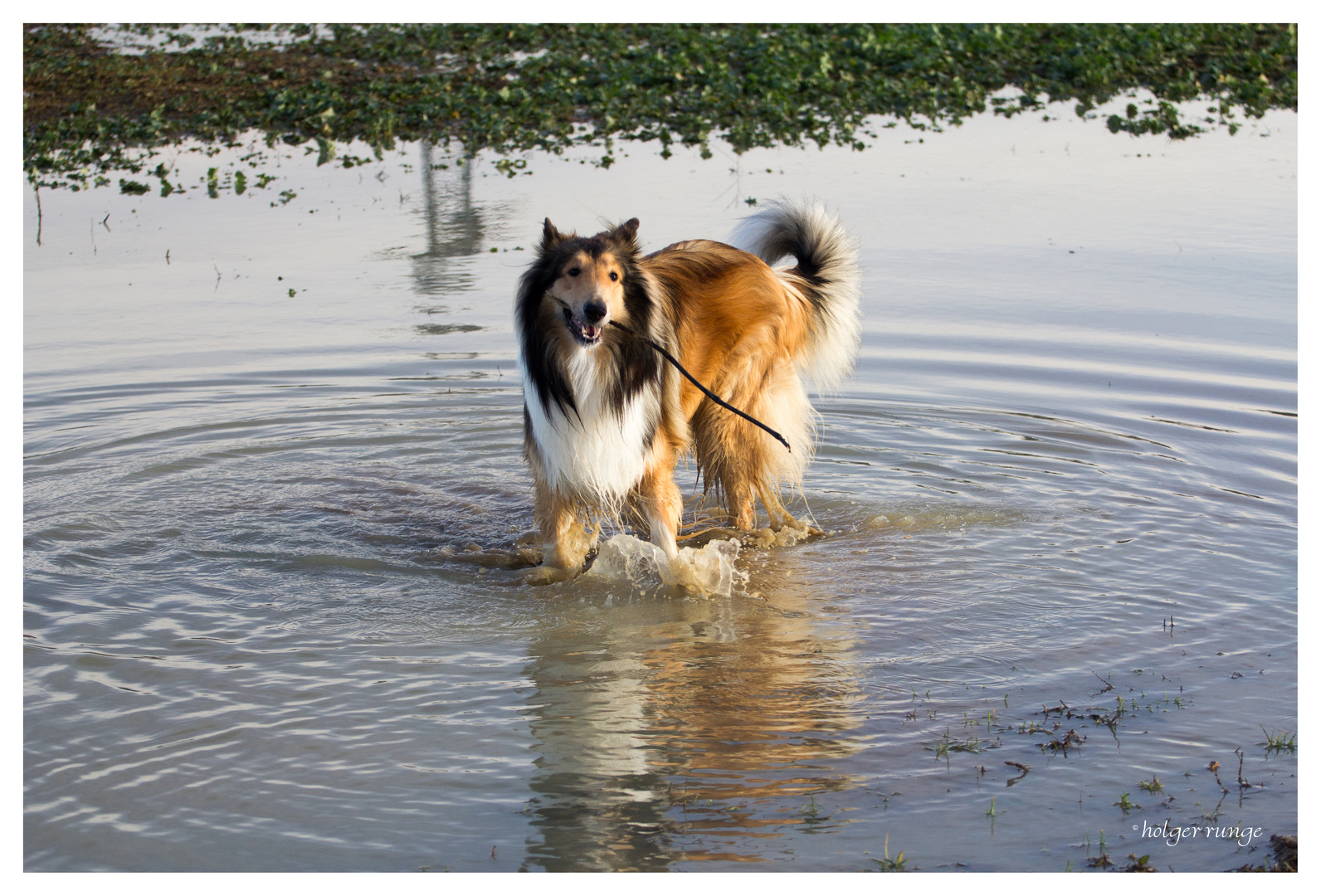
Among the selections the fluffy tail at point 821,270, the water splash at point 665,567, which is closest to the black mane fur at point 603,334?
the water splash at point 665,567

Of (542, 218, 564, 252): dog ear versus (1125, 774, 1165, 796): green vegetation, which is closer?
(1125, 774, 1165, 796): green vegetation

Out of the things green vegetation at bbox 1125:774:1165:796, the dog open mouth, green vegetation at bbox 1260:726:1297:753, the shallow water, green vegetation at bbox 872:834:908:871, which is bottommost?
green vegetation at bbox 872:834:908:871

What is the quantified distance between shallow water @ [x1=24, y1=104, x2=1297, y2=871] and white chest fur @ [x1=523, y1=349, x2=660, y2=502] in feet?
1.88

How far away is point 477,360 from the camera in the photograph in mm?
9125

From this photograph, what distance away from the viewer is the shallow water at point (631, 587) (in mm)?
3715

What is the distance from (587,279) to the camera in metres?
4.95

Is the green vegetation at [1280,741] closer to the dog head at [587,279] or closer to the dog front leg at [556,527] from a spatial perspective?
the dog head at [587,279]

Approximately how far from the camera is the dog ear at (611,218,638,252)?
5.16 m

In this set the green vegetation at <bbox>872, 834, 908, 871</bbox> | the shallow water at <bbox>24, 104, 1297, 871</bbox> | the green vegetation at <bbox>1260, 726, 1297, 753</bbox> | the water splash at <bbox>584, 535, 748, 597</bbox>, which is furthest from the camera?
the water splash at <bbox>584, 535, 748, 597</bbox>

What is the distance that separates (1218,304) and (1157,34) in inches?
423

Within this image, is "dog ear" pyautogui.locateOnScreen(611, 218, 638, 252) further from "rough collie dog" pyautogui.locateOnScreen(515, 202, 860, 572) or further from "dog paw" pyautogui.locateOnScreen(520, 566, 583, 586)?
"dog paw" pyautogui.locateOnScreen(520, 566, 583, 586)

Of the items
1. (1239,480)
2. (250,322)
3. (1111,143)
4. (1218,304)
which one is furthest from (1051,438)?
(1111,143)

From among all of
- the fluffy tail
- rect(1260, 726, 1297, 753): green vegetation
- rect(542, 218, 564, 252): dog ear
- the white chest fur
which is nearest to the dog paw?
the white chest fur

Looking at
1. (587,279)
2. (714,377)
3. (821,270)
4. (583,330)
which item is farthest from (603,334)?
(821,270)
